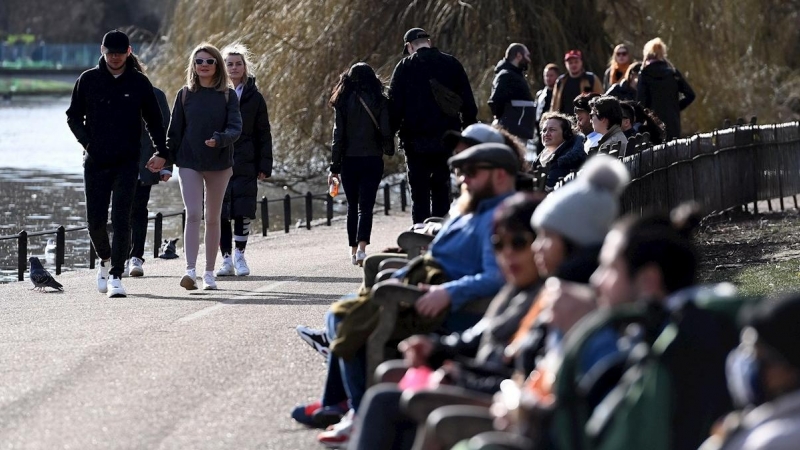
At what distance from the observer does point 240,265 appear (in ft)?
51.0

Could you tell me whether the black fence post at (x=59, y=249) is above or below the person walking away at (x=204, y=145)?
below

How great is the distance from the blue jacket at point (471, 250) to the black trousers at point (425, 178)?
7033 mm

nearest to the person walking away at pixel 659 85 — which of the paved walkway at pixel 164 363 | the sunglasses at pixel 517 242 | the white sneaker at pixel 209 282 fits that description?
the paved walkway at pixel 164 363

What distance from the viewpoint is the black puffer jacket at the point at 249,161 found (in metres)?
15.2

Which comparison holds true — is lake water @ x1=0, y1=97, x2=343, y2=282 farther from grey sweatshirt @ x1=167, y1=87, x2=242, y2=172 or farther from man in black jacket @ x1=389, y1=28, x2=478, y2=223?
man in black jacket @ x1=389, y1=28, x2=478, y2=223

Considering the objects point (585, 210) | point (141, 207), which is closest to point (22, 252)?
point (141, 207)

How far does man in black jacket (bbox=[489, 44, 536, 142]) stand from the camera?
1822cm

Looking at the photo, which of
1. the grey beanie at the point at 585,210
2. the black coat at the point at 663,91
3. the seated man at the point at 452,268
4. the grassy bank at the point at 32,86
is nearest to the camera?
the grey beanie at the point at 585,210

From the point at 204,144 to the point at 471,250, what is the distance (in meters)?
6.68

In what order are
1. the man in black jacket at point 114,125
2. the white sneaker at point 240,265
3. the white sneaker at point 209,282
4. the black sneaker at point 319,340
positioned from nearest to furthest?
the black sneaker at point 319,340, the man in black jacket at point 114,125, the white sneaker at point 209,282, the white sneaker at point 240,265

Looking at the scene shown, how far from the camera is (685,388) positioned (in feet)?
15.3

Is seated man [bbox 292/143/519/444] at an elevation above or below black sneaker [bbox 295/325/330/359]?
above

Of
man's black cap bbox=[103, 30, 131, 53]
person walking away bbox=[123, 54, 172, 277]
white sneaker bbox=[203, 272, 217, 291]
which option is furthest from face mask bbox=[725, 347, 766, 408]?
person walking away bbox=[123, 54, 172, 277]

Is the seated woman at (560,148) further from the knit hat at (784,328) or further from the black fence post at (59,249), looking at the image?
the knit hat at (784,328)
